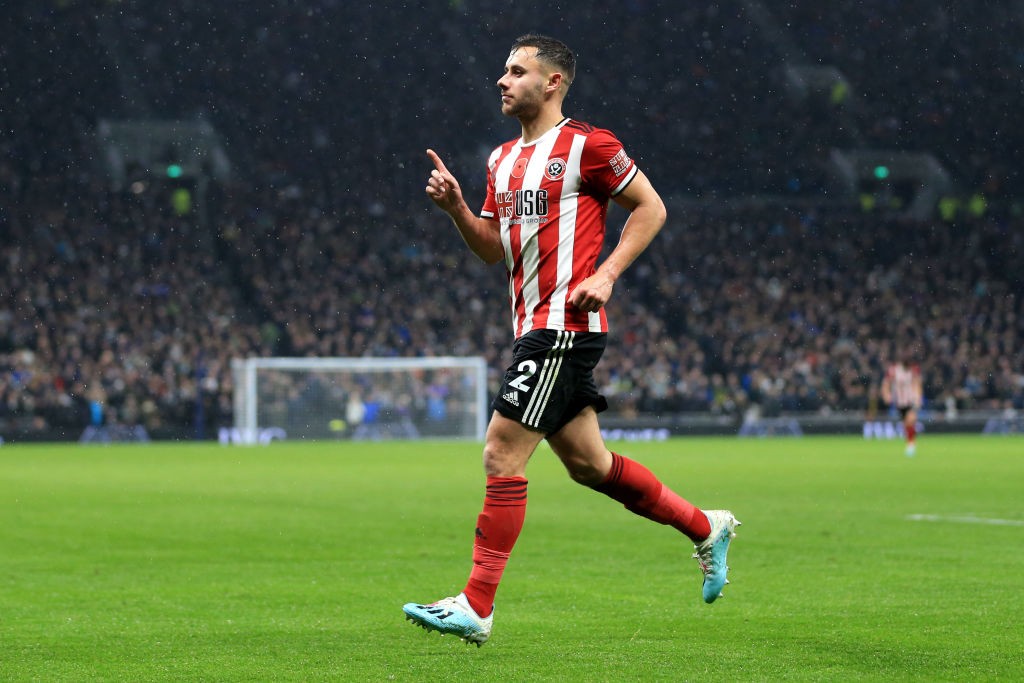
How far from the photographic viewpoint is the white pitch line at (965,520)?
37.6 feet

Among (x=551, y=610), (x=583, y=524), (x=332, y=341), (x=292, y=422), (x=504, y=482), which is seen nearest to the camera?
(x=504, y=482)

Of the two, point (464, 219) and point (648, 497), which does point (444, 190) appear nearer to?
point (464, 219)

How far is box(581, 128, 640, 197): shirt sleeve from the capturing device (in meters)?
5.35

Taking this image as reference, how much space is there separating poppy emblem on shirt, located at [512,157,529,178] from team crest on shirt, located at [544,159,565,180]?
10 centimetres

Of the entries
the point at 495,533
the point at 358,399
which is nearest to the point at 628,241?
the point at 495,533

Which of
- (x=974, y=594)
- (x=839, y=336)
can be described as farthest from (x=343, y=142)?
(x=974, y=594)

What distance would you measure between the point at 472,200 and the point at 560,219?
34.5 meters

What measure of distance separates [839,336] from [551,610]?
3225 cm

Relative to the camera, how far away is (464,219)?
5586mm

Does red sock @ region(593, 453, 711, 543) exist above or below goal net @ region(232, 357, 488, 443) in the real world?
above

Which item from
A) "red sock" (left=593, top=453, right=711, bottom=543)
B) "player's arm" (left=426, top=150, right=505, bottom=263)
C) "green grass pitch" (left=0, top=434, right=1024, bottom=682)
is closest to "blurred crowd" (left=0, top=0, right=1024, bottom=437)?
"green grass pitch" (left=0, top=434, right=1024, bottom=682)

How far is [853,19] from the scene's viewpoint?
4175cm

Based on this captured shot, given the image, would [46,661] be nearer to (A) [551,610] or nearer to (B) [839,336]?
(A) [551,610]

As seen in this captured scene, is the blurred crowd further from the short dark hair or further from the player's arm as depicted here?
the short dark hair
